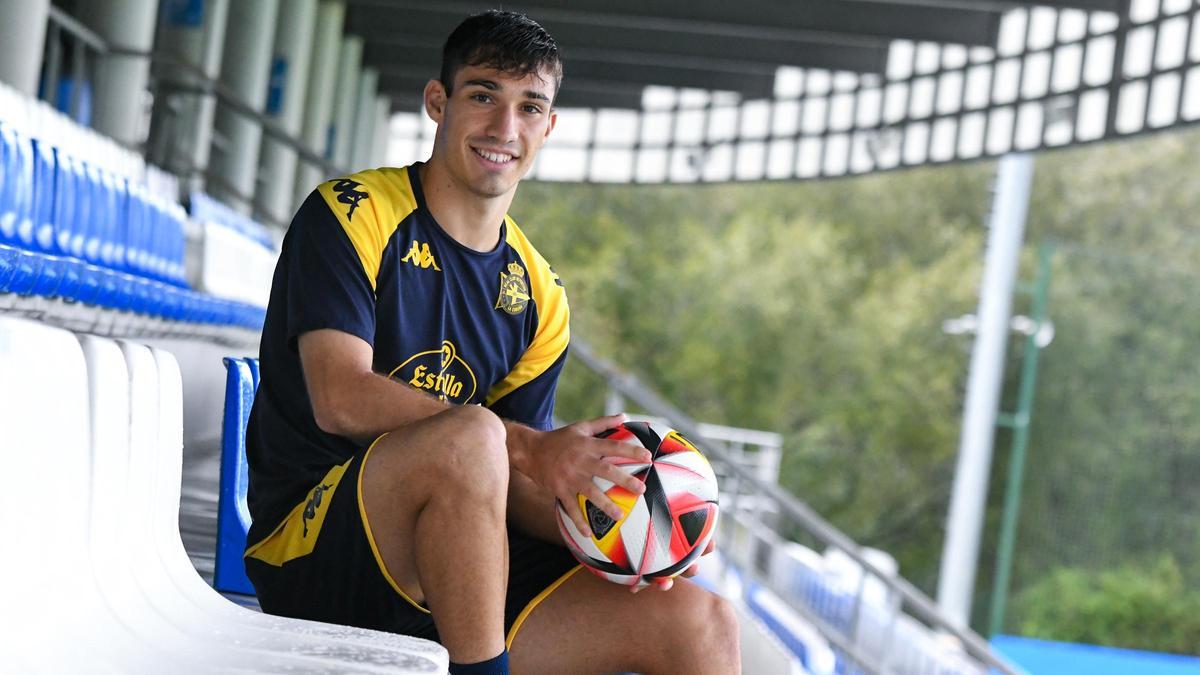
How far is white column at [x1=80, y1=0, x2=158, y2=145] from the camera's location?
27.7 ft

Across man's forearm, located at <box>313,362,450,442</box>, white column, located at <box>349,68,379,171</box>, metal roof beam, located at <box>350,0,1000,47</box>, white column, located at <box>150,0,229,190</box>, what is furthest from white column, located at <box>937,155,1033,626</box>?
man's forearm, located at <box>313,362,450,442</box>

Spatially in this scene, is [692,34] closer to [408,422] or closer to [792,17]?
[792,17]

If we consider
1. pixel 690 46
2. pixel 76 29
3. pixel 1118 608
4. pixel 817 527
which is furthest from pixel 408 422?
pixel 1118 608

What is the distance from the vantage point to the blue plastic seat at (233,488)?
2.43 m

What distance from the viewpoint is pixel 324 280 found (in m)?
1.96

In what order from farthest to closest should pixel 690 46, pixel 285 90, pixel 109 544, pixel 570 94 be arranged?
pixel 570 94, pixel 690 46, pixel 285 90, pixel 109 544

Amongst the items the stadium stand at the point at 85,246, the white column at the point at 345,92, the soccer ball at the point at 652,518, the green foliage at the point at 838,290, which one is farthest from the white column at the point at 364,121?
the soccer ball at the point at 652,518

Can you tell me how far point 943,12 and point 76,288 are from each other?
11089 mm

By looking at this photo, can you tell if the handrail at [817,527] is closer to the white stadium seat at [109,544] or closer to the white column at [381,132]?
the white stadium seat at [109,544]

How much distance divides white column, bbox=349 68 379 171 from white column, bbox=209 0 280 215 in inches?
224

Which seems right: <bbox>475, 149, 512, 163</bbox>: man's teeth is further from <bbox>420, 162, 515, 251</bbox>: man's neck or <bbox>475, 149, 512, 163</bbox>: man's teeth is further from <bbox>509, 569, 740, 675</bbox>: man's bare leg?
<bbox>509, 569, 740, 675</bbox>: man's bare leg

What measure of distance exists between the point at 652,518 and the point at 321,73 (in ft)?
44.3

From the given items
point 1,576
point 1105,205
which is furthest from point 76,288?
point 1105,205

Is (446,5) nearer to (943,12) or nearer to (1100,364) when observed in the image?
(943,12)
